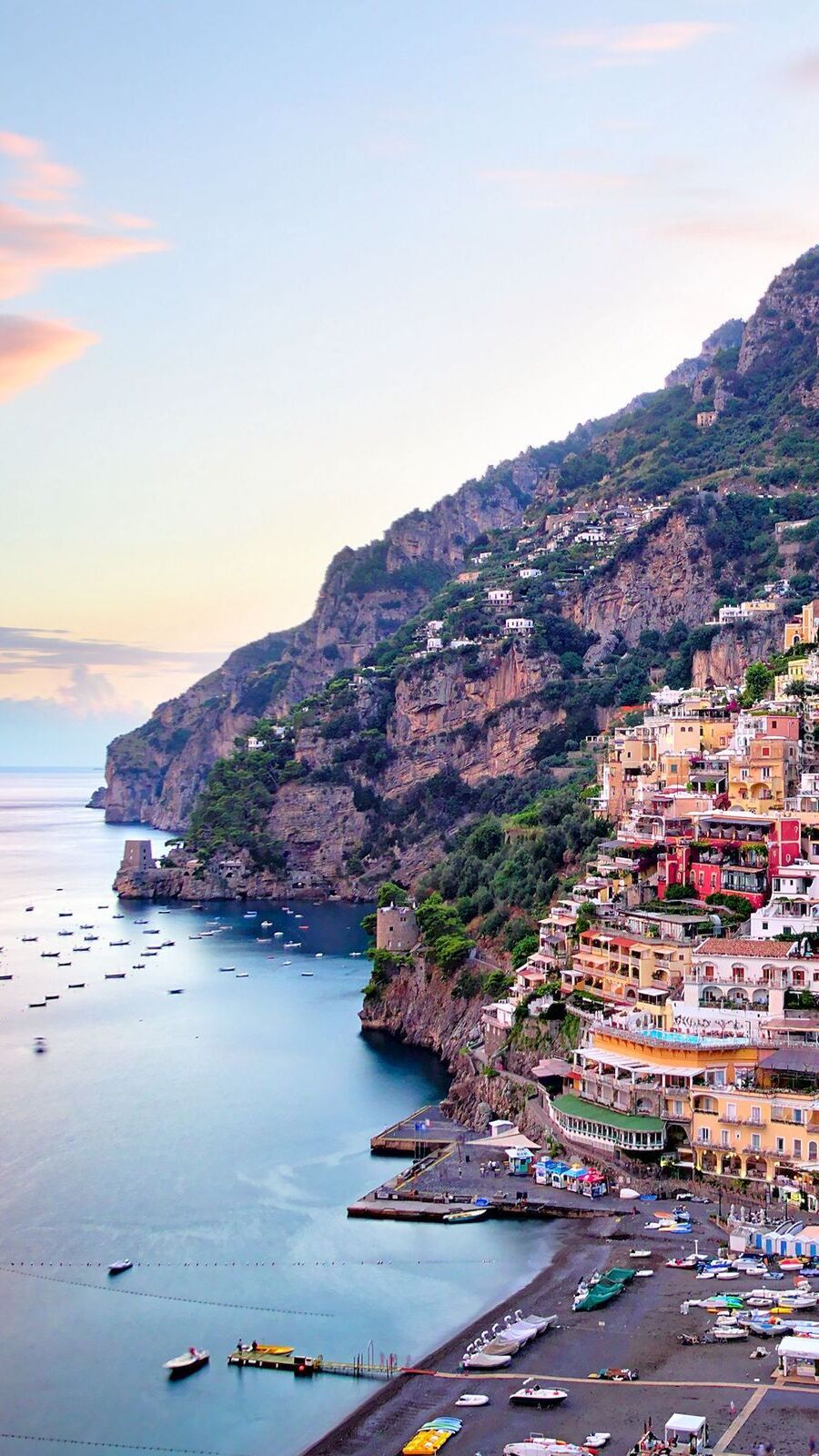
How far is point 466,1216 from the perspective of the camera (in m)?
41.0

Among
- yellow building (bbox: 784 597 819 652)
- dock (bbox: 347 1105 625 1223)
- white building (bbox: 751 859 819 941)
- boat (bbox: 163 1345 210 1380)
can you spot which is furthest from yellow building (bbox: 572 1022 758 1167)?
yellow building (bbox: 784 597 819 652)

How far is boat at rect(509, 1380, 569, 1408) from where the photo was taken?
99.7 ft

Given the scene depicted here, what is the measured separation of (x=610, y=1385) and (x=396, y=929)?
1567 inches

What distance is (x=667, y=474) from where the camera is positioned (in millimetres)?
131500

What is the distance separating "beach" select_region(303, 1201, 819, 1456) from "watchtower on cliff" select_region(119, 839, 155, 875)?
85.4m

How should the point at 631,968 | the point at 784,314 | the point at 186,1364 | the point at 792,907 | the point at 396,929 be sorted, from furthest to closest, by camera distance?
the point at 784,314, the point at 396,929, the point at 631,968, the point at 792,907, the point at 186,1364

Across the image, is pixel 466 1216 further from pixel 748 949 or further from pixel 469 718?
pixel 469 718

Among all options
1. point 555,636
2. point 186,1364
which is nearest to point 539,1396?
point 186,1364

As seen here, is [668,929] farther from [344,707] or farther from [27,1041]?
[344,707]

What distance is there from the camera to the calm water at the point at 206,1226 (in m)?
33.5

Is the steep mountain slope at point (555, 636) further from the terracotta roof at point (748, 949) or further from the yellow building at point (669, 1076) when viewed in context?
the yellow building at point (669, 1076)

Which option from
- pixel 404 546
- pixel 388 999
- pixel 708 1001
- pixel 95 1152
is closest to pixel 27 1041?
pixel 388 999

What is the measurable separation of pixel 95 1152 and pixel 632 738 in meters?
26.6

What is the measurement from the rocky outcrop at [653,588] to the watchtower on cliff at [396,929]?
5046 centimetres
